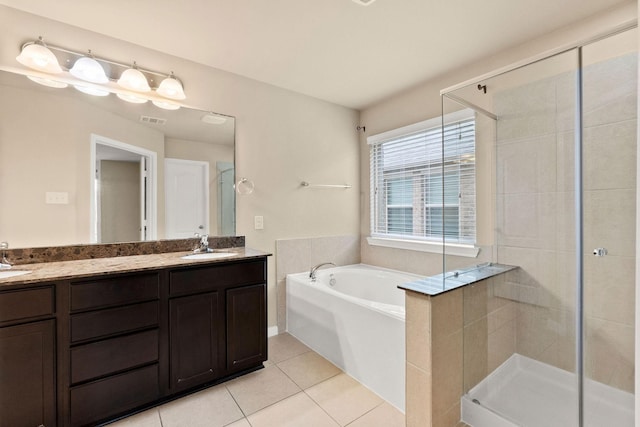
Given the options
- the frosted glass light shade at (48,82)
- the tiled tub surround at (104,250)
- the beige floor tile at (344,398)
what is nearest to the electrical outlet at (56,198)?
the tiled tub surround at (104,250)

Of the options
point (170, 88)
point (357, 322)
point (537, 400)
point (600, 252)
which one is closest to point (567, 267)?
point (600, 252)

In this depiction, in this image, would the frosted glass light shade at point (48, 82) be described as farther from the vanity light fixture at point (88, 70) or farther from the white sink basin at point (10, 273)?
the white sink basin at point (10, 273)

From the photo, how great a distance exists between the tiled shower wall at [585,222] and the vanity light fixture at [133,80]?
9.06ft

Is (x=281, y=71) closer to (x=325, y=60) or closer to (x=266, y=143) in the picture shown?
(x=325, y=60)

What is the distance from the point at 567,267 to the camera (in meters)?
1.68

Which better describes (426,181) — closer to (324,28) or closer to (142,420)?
(324,28)

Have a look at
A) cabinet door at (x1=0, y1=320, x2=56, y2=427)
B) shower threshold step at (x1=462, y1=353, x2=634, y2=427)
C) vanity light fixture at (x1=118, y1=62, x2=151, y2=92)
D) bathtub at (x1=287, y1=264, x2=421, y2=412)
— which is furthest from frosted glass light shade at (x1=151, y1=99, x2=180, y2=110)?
shower threshold step at (x1=462, y1=353, x2=634, y2=427)

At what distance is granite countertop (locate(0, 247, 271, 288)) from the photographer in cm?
144

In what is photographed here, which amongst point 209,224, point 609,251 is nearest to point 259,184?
point 209,224

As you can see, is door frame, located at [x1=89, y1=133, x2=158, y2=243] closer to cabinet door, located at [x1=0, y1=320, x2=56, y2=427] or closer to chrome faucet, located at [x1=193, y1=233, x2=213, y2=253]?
chrome faucet, located at [x1=193, y1=233, x2=213, y2=253]

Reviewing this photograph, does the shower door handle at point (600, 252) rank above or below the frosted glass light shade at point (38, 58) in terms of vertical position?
below

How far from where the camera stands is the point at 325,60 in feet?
7.83

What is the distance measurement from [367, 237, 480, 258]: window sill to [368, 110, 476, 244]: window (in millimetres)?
76

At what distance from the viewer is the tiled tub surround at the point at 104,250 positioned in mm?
1803
